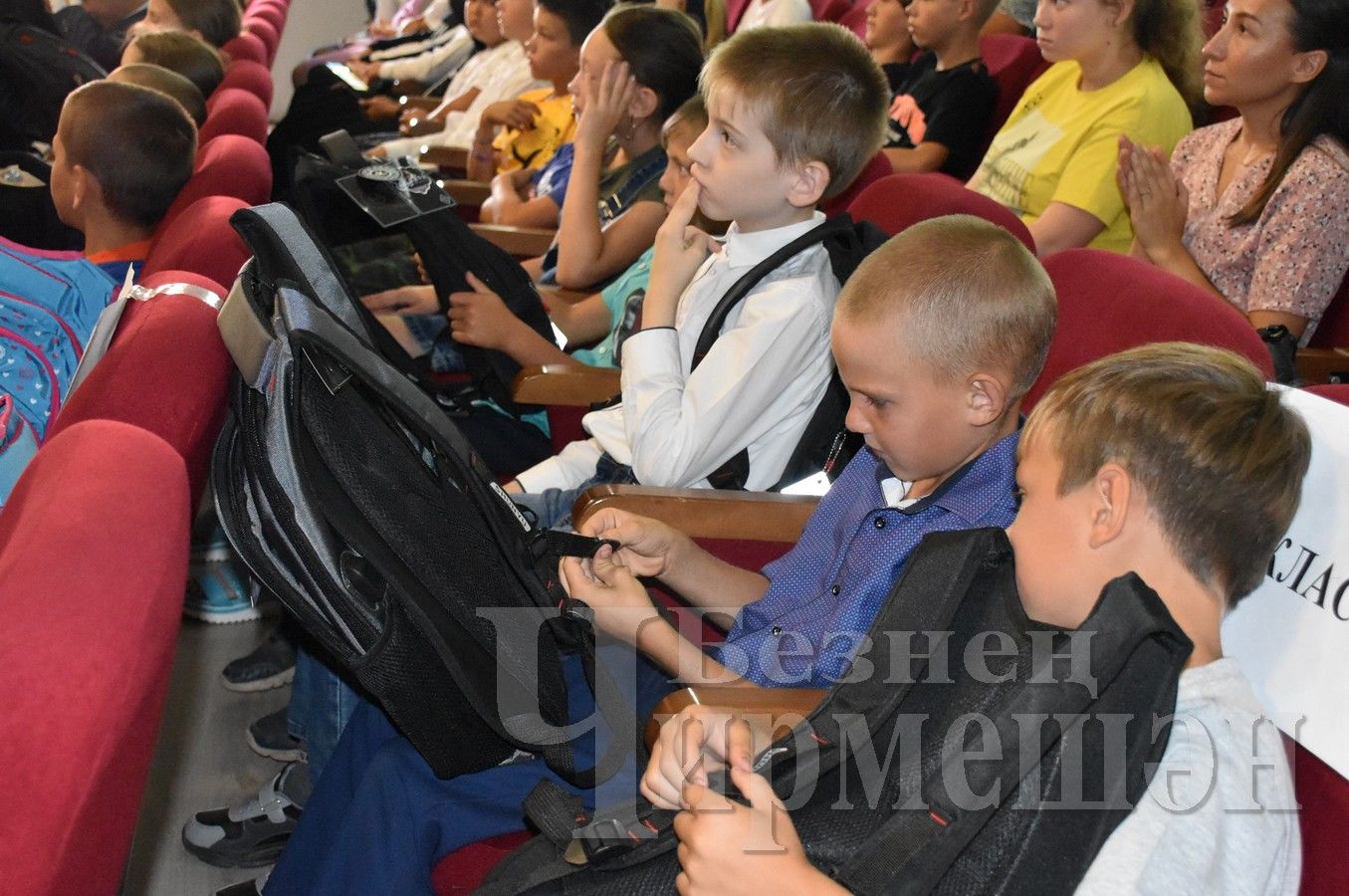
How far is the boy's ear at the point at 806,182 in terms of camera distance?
1745 mm

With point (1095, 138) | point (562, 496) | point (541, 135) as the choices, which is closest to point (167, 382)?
point (562, 496)

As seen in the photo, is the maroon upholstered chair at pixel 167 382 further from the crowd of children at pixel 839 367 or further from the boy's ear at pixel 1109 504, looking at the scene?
the boy's ear at pixel 1109 504

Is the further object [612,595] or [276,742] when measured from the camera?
[276,742]

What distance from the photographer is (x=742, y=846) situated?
95 centimetres

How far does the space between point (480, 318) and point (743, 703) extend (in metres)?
1.18

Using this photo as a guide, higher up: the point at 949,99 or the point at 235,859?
the point at 949,99

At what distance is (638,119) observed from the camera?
2619 millimetres

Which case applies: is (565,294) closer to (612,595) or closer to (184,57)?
(612,595)

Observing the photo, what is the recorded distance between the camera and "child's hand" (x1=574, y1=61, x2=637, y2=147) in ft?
8.23

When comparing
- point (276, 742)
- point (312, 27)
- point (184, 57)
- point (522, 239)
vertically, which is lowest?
point (312, 27)

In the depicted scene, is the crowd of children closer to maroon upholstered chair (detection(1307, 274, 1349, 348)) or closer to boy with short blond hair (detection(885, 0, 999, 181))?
boy with short blond hair (detection(885, 0, 999, 181))

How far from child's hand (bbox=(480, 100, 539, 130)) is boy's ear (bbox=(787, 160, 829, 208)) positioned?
1.82 meters

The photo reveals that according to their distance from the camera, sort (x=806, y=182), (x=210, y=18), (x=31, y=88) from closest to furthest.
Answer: (x=806, y=182), (x=31, y=88), (x=210, y=18)

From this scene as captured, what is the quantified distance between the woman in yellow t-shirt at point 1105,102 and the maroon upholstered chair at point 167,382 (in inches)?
65.0
